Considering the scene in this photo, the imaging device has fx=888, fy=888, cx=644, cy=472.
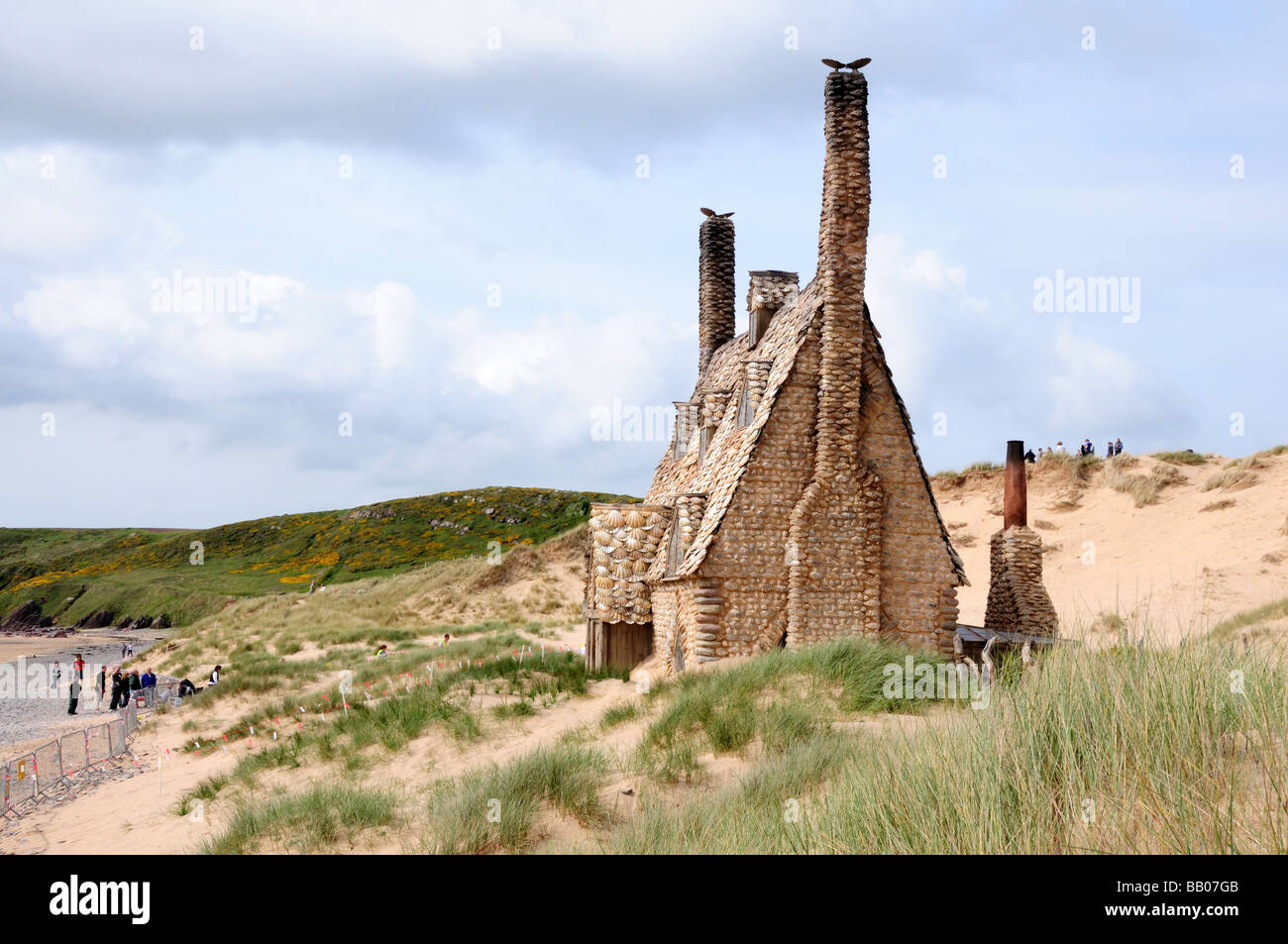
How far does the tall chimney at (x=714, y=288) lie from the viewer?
2827cm

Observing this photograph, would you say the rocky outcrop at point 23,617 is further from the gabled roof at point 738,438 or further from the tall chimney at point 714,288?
the gabled roof at point 738,438

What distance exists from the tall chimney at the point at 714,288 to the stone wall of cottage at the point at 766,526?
37.2 ft

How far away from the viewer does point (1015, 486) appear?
72.1 ft

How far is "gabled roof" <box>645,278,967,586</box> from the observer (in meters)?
17.5

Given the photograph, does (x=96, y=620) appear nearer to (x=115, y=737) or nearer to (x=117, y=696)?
(x=117, y=696)

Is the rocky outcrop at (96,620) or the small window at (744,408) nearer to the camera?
the small window at (744,408)

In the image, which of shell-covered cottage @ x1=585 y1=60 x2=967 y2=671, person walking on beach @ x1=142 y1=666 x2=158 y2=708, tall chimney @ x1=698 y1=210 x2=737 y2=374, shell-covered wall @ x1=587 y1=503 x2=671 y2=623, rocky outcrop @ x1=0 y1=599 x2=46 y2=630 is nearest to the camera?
shell-covered cottage @ x1=585 y1=60 x2=967 y2=671

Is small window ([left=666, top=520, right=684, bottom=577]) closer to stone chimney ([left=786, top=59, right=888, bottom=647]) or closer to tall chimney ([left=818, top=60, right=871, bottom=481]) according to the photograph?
stone chimney ([left=786, top=59, right=888, bottom=647])

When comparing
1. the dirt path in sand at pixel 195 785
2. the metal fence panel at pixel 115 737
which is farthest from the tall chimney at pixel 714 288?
the metal fence panel at pixel 115 737

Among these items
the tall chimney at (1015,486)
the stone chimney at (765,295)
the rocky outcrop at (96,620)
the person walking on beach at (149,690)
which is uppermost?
the stone chimney at (765,295)

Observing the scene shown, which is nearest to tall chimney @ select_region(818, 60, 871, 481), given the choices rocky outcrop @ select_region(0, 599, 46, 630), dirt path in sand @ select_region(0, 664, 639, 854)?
dirt path in sand @ select_region(0, 664, 639, 854)

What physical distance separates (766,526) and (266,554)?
278 ft

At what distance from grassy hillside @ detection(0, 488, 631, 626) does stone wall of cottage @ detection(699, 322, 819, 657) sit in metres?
46.7
